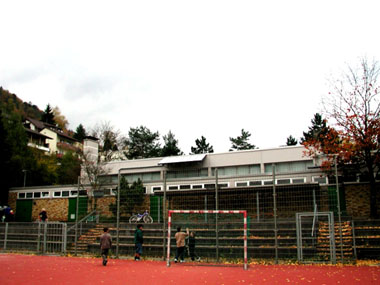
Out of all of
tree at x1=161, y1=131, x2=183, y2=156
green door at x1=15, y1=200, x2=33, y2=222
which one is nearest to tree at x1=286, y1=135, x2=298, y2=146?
tree at x1=161, y1=131, x2=183, y2=156

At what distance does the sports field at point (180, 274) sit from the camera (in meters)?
9.30

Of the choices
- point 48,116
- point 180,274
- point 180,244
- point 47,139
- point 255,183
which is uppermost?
point 48,116

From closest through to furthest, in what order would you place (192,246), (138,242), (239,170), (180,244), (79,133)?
(180,244)
(192,246)
(138,242)
(239,170)
(79,133)

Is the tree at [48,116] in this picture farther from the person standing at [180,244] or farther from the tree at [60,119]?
the person standing at [180,244]

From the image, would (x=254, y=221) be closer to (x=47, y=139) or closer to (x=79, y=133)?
(x=47, y=139)

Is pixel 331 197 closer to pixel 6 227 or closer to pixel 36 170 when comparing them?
pixel 6 227

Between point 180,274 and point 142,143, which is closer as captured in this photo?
point 180,274

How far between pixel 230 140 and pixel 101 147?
30381 millimetres

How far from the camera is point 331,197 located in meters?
13.2

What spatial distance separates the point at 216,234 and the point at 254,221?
156cm

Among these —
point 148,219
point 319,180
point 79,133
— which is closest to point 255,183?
point 319,180

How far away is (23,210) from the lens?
35531mm

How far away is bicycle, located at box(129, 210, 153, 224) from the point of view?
15531 millimetres

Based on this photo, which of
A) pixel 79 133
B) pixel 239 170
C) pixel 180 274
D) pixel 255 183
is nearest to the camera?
pixel 180 274
